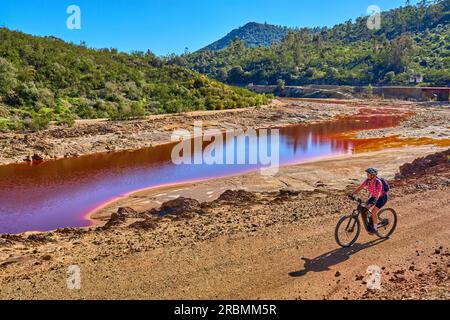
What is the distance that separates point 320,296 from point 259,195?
399 inches

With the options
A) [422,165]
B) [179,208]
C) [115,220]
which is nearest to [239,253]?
[179,208]

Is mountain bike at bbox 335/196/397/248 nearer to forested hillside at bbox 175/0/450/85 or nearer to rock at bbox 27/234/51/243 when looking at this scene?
rock at bbox 27/234/51/243

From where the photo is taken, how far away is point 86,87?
158 feet

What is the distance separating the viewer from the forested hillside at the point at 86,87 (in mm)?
39656

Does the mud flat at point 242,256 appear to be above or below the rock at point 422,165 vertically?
below

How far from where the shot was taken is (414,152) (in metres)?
28.0

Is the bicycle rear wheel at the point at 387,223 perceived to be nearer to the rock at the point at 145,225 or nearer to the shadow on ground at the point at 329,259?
the shadow on ground at the point at 329,259

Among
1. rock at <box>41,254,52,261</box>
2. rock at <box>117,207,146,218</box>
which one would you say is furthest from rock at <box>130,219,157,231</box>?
rock at <box>41,254,52,261</box>

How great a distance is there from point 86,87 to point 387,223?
144 feet

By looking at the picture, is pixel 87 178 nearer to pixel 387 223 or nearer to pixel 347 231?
pixel 347 231

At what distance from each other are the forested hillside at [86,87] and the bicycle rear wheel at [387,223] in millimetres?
29995

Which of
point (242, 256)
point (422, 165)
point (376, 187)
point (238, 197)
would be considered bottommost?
point (242, 256)

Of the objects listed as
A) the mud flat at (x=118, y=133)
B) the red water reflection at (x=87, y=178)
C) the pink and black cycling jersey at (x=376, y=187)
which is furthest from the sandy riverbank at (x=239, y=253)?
the mud flat at (x=118, y=133)
